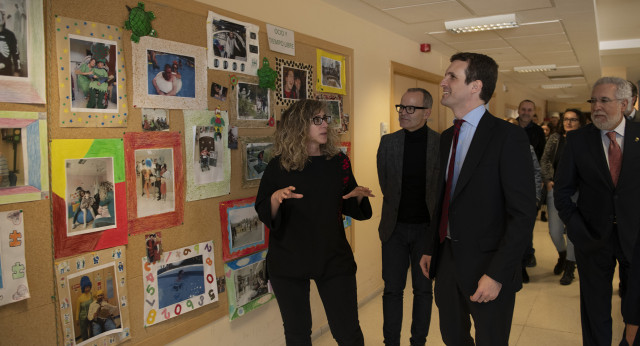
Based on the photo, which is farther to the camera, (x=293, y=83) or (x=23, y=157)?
(x=293, y=83)

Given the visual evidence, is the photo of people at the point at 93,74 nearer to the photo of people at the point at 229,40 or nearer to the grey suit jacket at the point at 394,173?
the photo of people at the point at 229,40

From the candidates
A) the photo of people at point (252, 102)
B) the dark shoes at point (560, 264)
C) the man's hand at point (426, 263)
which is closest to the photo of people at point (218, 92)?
the photo of people at point (252, 102)

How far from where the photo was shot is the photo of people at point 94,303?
6.02 feet

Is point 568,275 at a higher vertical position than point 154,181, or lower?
lower

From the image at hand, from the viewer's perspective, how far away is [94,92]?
187 centimetres

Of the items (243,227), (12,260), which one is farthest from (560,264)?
(12,260)

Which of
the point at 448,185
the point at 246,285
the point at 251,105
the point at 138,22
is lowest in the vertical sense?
the point at 246,285

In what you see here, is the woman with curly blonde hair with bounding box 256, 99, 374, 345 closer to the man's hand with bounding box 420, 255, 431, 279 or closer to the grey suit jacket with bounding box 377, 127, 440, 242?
the man's hand with bounding box 420, 255, 431, 279

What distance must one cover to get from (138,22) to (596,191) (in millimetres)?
2473

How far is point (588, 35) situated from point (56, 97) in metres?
5.24

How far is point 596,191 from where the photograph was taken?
244 cm

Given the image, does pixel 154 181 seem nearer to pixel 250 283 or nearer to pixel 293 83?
pixel 250 283

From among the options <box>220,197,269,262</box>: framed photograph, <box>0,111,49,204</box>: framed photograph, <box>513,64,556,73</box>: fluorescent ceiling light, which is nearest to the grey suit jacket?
<box>220,197,269,262</box>: framed photograph

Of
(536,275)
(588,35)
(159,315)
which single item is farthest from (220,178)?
(588,35)
